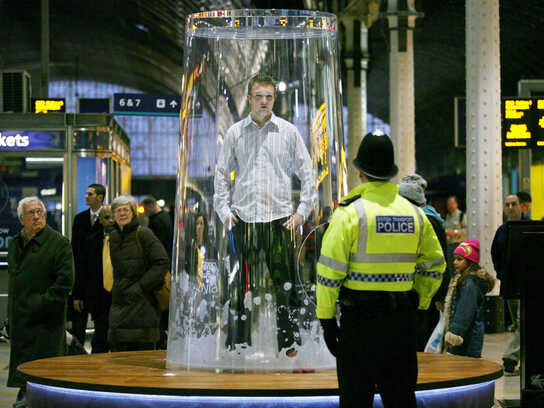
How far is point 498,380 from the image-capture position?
387 inches

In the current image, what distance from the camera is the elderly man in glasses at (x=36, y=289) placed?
7.78 meters

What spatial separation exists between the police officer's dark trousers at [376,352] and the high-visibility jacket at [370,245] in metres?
0.08

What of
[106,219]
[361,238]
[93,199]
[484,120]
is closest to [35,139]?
[93,199]

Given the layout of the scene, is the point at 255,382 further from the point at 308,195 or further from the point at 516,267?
the point at 516,267

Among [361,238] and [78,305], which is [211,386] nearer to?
[361,238]

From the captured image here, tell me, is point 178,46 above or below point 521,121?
above

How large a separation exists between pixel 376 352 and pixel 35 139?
418 inches

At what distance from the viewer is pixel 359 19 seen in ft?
98.5

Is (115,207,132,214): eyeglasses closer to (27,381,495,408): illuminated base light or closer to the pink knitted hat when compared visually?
(27,381,495,408): illuminated base light

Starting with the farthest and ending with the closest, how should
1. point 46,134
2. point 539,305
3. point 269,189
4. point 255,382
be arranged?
point 46,134 → point 539,305 → point 269,189 → point 255,382

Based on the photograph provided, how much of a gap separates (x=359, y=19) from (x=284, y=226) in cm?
2388

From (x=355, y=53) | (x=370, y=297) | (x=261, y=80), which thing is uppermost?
(x=355, y=53)

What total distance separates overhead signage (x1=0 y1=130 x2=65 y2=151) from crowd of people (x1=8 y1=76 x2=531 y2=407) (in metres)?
4.29

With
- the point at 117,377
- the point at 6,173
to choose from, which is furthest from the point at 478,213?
the point at 117,377
